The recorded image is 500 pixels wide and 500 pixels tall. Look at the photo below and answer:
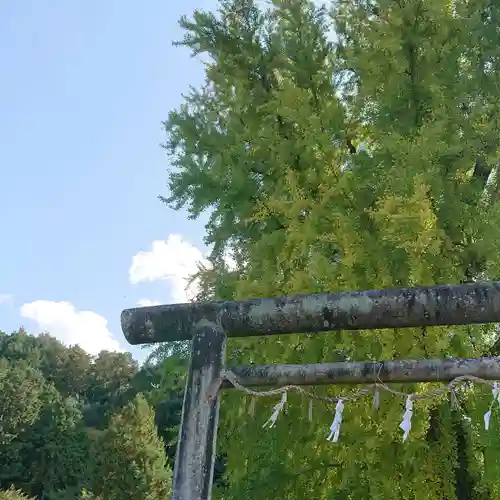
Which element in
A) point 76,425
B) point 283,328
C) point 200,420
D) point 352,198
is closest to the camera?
point 200,420

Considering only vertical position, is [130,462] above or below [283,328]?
below

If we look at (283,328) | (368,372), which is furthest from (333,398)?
(283,328)

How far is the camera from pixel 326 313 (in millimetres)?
2777

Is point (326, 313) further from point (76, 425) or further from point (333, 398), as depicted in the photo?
point (76, 425)

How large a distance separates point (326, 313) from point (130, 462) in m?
16.9

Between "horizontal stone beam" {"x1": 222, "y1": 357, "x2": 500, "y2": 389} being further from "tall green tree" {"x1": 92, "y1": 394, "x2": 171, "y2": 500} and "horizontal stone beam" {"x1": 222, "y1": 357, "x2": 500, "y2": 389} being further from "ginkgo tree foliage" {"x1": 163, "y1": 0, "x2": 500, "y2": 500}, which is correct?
"tall green tree" {"x1": 92, "y1": 394, "x2": 171, "y2": 500}

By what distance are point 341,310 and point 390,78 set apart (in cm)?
378

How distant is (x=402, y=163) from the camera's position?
16.7 ft

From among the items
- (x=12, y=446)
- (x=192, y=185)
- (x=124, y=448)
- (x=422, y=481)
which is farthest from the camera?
(x=12, y=446)

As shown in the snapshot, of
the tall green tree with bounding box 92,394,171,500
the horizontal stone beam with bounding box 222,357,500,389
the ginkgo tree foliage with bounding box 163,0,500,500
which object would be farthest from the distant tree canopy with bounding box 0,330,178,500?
the horizontal stone beam with bounding box 222,357,500,389

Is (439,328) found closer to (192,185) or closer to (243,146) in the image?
(243,146)

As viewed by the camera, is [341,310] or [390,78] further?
[390,78]

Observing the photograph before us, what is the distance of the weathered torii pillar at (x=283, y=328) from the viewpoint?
2629mm

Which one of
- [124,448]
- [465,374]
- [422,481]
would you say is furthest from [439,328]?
[124,448]
